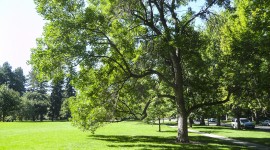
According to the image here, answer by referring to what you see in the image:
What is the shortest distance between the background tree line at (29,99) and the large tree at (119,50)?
3399cm

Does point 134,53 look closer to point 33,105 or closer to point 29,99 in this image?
point 33,105

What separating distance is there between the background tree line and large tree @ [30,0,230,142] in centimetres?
3399

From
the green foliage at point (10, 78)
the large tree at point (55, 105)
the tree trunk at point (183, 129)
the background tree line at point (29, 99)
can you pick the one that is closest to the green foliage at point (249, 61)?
the tree trunk at point (183, 129)

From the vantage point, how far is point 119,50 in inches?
898

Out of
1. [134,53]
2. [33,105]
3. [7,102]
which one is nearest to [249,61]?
[134,53]

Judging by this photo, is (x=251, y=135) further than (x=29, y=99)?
No

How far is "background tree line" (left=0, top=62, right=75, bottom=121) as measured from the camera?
7625 cm

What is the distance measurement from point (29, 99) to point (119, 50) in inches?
3110

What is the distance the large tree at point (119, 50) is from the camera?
2008cm

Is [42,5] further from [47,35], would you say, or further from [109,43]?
[109,43]

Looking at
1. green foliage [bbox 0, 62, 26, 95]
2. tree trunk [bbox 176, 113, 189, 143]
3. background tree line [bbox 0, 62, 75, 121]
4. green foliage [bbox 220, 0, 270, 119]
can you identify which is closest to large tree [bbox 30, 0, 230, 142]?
tree trunk [bbox 176, 113, 189, 143]

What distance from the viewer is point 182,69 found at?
82.7 ft

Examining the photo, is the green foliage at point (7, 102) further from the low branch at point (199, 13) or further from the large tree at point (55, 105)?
the low branch at point (199, 13)

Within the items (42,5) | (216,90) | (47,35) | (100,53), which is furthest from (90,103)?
(216,90)
